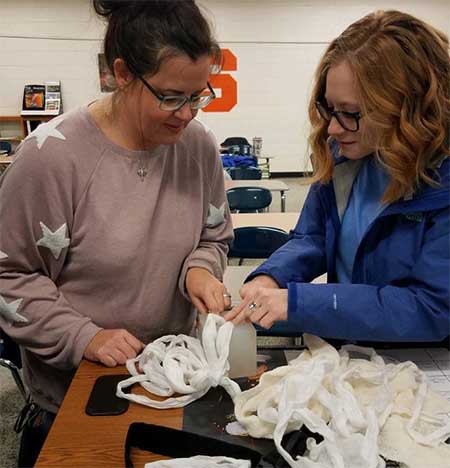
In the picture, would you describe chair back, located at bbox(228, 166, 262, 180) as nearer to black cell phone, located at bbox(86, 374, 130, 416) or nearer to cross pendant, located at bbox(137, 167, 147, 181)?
cross pendant, located at bbox(137, 167, 147, 181)

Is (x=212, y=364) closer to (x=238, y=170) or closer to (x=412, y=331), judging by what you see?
(x=412, y=331)

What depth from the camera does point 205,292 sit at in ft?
3.94

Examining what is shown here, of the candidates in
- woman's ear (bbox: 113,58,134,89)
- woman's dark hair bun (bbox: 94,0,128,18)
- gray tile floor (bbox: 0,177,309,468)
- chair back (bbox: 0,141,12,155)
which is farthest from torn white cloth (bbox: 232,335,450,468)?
chair back (bbox: 0,141,12,155)

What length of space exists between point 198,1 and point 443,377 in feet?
3.32

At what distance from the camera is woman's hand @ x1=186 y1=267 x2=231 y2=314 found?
118 cm

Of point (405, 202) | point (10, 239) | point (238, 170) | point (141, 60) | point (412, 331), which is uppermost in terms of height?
point (141, 60)

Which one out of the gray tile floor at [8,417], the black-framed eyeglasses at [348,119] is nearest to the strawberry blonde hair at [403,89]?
the black-framed eyeglasses at [348,119]

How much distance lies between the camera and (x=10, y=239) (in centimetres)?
110

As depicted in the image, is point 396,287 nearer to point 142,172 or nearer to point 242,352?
point 242,352

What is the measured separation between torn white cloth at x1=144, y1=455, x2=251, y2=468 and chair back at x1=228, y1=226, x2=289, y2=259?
77.6 inches

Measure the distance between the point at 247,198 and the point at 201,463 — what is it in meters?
3.32

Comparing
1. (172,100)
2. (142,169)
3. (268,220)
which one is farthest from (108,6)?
(268,220)

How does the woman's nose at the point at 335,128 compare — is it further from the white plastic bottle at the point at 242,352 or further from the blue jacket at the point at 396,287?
the white plastic bottle at the point at 242,352

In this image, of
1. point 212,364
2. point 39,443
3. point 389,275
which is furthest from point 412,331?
point 39,443
